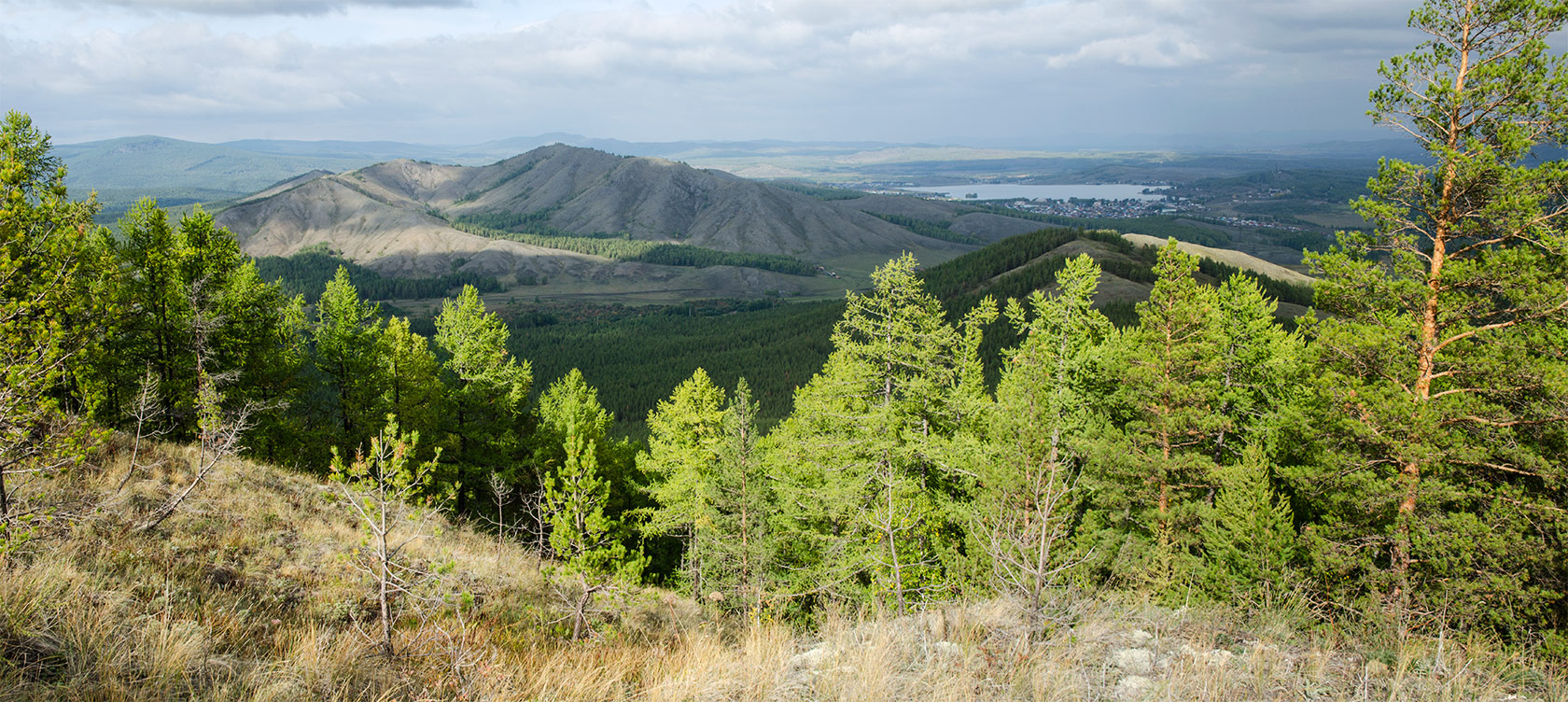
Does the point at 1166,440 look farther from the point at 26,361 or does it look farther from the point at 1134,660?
the point at 26,361

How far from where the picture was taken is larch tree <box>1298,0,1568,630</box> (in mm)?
12258

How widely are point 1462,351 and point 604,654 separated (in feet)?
52.4

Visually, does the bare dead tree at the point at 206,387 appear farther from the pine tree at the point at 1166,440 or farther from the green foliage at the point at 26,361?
the pine tree at the point at 1166,440

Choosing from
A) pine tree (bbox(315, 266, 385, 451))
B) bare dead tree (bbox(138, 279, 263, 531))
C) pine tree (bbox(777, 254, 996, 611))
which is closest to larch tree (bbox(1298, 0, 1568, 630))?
pine tree (bbox(777, 254, 996, 611))

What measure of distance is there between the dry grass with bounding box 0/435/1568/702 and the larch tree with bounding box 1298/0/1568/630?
6045mm

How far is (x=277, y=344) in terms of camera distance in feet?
77.2

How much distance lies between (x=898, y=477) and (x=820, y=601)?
164 inches

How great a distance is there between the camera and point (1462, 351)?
13.2m

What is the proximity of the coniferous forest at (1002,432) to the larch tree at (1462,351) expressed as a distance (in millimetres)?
62

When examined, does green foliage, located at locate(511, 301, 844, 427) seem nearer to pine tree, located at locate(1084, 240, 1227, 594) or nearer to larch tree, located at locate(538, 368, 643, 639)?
pine tree, located at locate(1084, 240, 1227, 594)

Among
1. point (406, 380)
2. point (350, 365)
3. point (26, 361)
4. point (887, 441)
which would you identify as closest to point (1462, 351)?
point (887, 441)

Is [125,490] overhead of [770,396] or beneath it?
overhead

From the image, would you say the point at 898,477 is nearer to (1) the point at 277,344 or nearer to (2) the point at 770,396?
(1) the point at 277,344

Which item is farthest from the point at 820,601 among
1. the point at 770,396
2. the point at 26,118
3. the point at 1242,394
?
the point at 770,396
